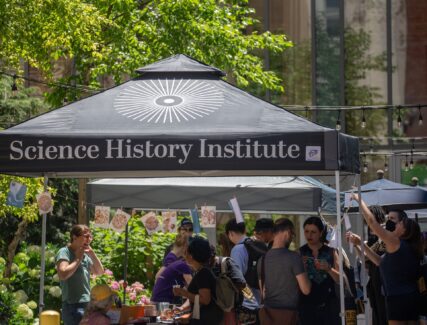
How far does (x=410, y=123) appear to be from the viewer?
2962 cm

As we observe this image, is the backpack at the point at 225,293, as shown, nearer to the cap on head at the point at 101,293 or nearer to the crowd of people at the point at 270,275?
the crowd of people at the point at 270,275

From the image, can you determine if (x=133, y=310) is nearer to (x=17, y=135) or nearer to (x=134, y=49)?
(x=17, y=135)

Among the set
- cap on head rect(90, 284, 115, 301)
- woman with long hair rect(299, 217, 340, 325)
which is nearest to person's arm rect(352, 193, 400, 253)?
woman with long hair rect(299, 217, 340, 325)

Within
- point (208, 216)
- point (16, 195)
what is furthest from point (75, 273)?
point (208, 216)

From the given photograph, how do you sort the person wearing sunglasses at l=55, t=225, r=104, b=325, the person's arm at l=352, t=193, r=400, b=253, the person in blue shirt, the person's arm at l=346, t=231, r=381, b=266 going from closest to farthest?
the person's arm at l=352, t=193, r=400, b=253, the person in blue shirt, the person wearing sunglasses at l=55, t=225, r=104, b=325, the person's arm at l=346, t=231, r=381, b=266

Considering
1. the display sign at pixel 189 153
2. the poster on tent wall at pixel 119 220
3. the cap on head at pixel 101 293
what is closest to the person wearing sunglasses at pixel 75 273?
the poster on tent wall at pixel 119 220

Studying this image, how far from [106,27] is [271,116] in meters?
11.0

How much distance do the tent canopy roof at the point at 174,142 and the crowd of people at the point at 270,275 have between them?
3.54ft

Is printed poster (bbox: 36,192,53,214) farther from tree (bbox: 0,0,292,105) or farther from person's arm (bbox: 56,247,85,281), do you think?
tree (bbox: 0,0,292,105)

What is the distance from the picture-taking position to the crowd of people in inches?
408

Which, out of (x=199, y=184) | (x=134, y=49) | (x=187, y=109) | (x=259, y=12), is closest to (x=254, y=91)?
(x=259, y=12)

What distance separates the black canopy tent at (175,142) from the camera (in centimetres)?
977

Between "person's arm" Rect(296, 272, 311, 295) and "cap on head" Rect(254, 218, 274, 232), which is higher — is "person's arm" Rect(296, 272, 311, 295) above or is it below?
below

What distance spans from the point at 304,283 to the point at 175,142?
215 cm
